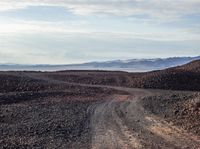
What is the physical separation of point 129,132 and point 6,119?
8016 millimetres

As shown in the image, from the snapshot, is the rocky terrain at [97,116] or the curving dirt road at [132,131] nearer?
the curving dirt road at [132,131]

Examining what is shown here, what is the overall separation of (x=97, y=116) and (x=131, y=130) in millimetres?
4732

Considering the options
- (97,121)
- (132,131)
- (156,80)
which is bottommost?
(132,131)

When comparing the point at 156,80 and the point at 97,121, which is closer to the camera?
the point at 97,121

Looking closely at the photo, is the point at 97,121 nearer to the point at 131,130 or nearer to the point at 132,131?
the point at 131,130

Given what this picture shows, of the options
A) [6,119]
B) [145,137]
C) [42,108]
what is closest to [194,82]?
[42,108]

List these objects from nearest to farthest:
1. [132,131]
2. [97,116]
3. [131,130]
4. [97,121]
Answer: [132,131]
[131,130]
[97,121]
[97,116]

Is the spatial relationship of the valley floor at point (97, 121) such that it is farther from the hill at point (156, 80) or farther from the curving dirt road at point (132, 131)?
the hill at point (156, 80)

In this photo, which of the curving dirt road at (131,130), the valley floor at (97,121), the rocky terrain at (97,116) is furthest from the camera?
the rocky terrain at (97,116)

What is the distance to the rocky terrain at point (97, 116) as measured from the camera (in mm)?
20359

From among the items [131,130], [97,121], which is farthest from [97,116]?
[131,130]

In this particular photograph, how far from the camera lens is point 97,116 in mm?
27203

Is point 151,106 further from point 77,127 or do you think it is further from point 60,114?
point 77,127

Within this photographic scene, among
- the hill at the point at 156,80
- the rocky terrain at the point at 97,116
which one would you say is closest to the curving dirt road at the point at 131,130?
the rocky terrain at the point at 97,116
